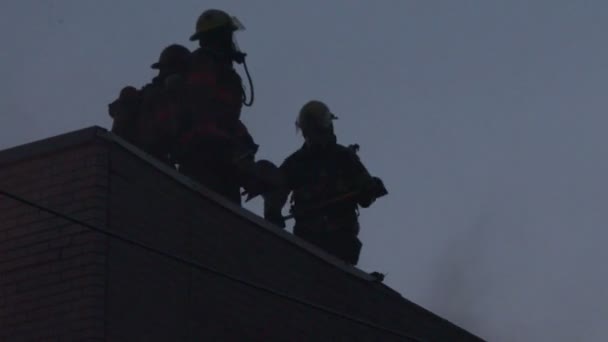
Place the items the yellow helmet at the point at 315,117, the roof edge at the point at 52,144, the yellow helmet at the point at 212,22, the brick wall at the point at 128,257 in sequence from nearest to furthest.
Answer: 1. the brick wall at the point at 128,257
2. the roof edge at the point at 52,144
3. the yellow helmet at the point at 212,22
4. the yellow helmet at the point at 315,117

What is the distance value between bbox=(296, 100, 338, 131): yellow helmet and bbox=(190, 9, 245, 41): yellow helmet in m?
1.61

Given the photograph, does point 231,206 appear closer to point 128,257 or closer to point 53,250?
point 128,257

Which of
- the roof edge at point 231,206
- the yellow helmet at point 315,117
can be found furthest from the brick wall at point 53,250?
the yellow helmet at point 315,117

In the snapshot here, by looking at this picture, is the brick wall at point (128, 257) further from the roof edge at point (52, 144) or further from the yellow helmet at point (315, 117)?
the yellow helmet at point (315, 117)

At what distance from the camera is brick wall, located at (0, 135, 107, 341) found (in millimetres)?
9094

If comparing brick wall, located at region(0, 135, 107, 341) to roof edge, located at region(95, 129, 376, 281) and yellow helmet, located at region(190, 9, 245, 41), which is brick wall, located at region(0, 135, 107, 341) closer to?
roof edge, located at region(95, 129, 376, 281)

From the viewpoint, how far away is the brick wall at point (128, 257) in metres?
9.20

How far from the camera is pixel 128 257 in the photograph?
9.59 m

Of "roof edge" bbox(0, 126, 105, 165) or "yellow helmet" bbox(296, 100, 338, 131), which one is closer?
"roof edge" bbox(0, 126, 105, 165)

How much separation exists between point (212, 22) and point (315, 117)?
183cm

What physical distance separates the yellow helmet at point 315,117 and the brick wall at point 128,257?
2013mm

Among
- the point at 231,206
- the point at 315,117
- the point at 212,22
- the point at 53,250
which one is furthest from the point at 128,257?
the point at 315,117

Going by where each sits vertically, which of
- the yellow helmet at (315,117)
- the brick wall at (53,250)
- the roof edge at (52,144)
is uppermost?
the yellow helmet at (315,117)

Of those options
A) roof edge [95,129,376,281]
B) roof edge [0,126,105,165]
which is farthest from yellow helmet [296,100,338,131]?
roof edge [0,126,105,165]
